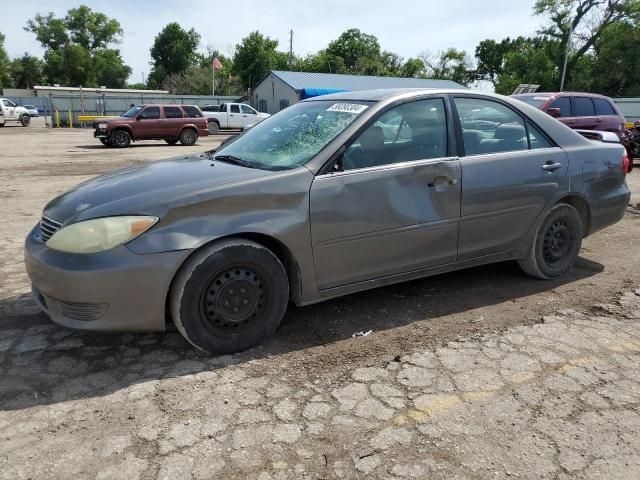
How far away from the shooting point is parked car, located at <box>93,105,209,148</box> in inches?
764

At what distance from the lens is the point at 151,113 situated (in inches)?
798

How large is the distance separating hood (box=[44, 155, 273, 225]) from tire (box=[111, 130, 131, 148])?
17066 millimetres

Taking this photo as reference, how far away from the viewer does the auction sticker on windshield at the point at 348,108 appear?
12.1 feet

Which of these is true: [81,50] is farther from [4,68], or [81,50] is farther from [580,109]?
[580,109]

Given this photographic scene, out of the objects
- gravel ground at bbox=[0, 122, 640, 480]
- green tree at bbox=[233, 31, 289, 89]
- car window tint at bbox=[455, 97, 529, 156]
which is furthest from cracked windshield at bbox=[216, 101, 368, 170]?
green tree at bbox=[233, 31, 289, 89]

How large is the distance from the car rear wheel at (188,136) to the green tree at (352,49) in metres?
62.0

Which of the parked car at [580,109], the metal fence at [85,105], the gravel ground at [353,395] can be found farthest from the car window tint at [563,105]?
the metal fence at [85,105]

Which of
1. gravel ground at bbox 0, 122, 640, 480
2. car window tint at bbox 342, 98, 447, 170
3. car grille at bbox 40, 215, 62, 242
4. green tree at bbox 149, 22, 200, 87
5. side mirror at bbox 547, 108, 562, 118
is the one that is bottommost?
gravel ground at bbox 0, 122, 640, 480

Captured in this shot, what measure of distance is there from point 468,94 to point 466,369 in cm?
210

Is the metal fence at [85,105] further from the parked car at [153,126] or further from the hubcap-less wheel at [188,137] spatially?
the hubcap-less wheel at [188,137]

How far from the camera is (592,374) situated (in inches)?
119

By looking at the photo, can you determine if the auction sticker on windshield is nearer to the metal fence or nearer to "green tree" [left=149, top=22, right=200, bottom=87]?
the metal fence

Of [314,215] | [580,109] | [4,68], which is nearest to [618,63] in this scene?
[580,109]

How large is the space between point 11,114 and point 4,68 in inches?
2269
